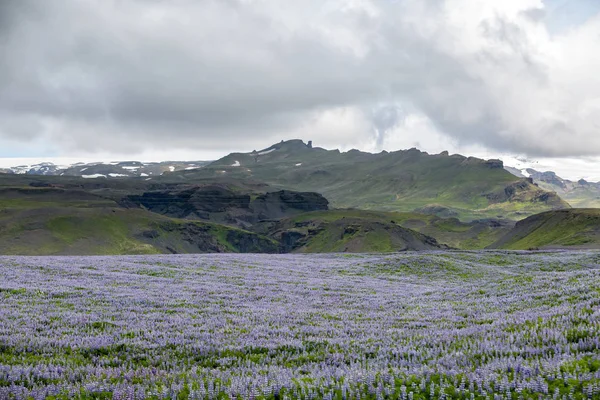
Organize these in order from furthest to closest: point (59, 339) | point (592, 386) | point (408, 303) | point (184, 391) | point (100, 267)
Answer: point (100, 267) → point (408, 303) → point (59, 339) → point (184, 391) → point (592, 386)

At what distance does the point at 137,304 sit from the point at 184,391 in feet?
49.1

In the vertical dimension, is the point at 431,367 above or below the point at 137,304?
above

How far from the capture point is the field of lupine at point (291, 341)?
972cm

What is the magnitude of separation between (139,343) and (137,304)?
904 centimetres

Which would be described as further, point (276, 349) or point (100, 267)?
point (100, 267)

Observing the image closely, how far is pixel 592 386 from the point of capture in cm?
863

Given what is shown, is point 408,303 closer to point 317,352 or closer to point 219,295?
point 219,295

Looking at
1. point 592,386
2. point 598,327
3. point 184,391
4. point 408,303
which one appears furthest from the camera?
point 408,303

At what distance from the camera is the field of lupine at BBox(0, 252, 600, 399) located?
972 cm

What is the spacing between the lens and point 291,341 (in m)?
16.0

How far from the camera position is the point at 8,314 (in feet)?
63.4

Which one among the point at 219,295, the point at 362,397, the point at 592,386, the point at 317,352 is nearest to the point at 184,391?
the point at 362,397

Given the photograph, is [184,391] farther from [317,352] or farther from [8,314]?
[8,314]

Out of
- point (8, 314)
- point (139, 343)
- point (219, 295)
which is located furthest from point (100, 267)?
point (139, 343)
